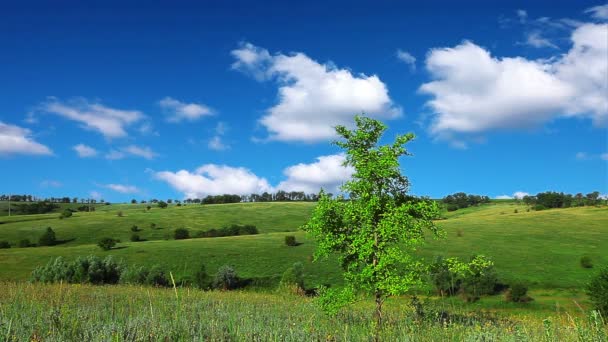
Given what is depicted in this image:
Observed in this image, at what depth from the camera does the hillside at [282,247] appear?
2603 inches

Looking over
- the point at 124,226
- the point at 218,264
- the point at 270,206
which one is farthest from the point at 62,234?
the point at 270,206

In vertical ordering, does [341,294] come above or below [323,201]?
below

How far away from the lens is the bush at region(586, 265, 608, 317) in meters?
25.8

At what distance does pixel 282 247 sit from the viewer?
82688 mm

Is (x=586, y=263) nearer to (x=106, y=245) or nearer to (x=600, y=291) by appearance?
(x=600, y=291)

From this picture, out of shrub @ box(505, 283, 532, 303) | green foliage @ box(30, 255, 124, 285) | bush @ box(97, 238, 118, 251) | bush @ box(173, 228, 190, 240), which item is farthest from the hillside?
green foliage @ box(30, 255, 124, 285)

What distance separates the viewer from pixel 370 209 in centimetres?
1415

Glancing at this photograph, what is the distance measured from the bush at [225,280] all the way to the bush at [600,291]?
37.5 meters

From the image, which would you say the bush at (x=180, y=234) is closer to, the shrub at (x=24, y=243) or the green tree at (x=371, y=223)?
the shrub at (x=24, y=243)

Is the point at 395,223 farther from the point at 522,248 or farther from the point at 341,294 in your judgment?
the point at 522,248

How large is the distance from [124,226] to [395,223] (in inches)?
4589

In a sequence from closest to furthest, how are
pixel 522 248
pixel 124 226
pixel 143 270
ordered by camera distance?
pixel 143 270
pixel 522 248
pixel 124 226

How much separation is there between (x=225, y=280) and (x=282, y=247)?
27912mm

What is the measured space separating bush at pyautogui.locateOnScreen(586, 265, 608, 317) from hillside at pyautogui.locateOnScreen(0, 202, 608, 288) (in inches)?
1423
